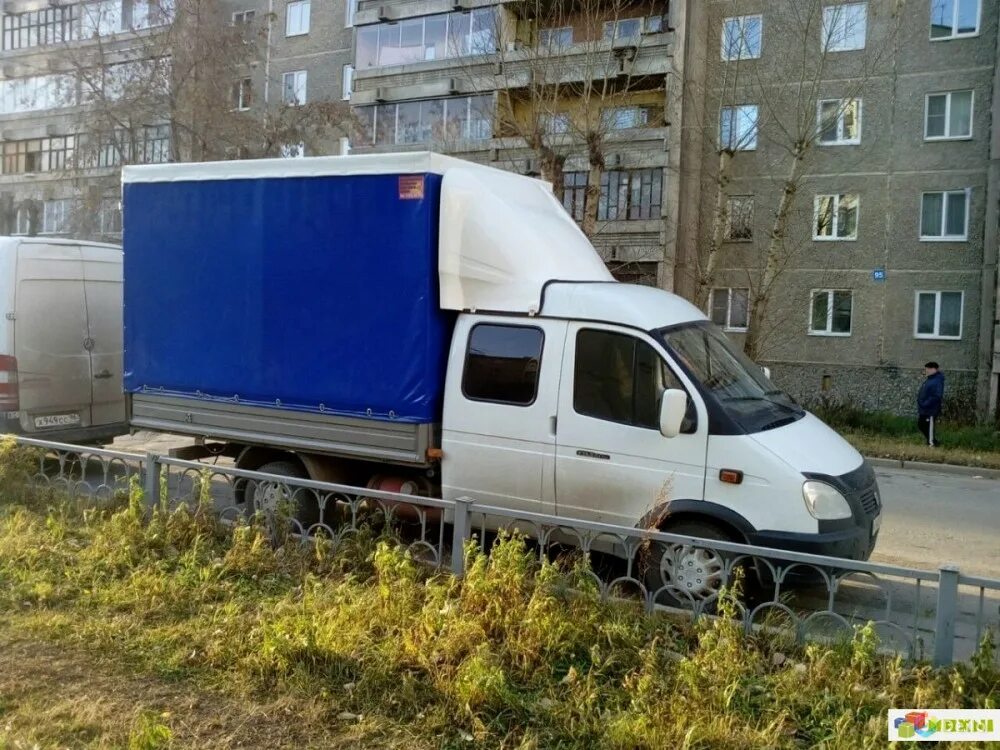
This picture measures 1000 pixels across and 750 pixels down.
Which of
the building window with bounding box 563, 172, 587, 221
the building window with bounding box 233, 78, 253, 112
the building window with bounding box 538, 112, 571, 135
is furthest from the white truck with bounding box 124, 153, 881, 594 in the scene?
the building window with bounding box 233, 78, 253, 112

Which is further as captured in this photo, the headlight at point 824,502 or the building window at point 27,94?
the building window at point 27,94

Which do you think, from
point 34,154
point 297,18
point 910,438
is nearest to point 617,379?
point 910,438

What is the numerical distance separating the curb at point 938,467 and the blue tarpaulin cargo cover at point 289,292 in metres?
9.43

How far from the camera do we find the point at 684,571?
5.05m

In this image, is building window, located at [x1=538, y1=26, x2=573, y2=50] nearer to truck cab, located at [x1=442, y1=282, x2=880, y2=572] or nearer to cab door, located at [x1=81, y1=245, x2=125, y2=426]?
cab door, located at [x1=81, y1=245, x2=125, y2=426]

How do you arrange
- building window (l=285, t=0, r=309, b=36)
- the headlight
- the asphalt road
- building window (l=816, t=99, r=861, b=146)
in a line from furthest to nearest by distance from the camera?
building window (l=285, t=0, r=309, b=36) < building window (l=816, t=99, r=861, b=146) < the asphalt road < the headlight

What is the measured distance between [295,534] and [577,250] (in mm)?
3061

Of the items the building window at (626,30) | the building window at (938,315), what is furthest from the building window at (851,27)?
the building window at (938,315)

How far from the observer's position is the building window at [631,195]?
24.0 meters

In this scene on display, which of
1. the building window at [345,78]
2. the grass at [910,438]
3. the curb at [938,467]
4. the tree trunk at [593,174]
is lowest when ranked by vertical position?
the curb at [938,467]

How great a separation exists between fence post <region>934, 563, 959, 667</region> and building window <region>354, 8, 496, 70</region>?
73.0 ft

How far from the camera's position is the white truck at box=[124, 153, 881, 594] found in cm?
536

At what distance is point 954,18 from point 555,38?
12.5 m

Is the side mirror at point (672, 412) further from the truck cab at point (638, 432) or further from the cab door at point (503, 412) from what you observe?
the cab door at point (503, 412)
